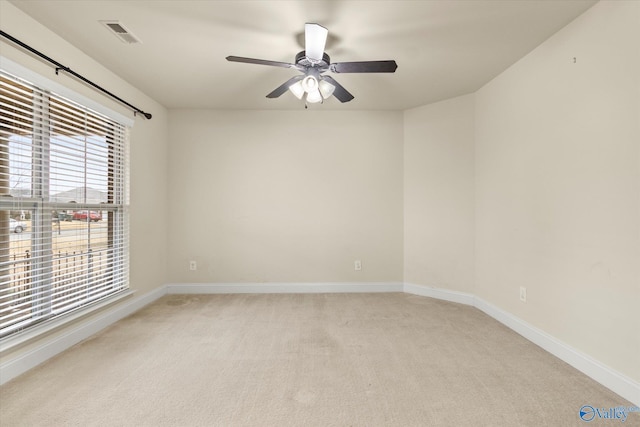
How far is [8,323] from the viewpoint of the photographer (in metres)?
1.90

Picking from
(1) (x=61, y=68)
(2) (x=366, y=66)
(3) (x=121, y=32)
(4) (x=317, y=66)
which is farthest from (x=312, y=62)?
(1) (x=61, y=68)

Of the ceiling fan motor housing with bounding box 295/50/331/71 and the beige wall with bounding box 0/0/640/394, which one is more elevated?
the ceiling fan motor housing with bounding box 295/50/331/71

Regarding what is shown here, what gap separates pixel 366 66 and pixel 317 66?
0.42 metres

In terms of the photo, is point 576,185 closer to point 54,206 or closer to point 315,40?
point 315,40

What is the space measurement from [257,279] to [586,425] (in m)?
3.34

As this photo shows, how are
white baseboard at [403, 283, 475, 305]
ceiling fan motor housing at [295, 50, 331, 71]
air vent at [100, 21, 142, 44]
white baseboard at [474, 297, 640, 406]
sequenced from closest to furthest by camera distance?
white baseboard at [474, 297, 640, 406]
air vent at [100, 21, 142, 44]
ceiling fan motor housing at [295, 50, 331, 71]
white baseboard at [403, 283, 475, 305]

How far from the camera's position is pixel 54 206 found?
2.27 m

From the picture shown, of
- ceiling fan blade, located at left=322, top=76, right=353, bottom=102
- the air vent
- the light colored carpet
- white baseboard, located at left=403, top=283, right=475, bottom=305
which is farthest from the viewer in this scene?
white baseboard, located at left=403, top=283, right=475, bottom=305

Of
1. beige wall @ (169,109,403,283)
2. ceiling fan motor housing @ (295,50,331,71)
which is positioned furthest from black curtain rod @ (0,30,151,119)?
ceiling fan motor housing @ (295,50,331,71)

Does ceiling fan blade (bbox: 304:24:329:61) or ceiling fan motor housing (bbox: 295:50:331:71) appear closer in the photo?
ceiling fan blade (bbox: 304:24:329:61)

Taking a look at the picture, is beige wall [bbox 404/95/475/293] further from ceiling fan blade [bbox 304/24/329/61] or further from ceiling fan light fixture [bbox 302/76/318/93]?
ceiling fan blade [bbox 304/24/329/61]

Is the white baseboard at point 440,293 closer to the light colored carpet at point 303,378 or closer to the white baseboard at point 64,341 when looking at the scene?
the light colored carpet at point 303,378

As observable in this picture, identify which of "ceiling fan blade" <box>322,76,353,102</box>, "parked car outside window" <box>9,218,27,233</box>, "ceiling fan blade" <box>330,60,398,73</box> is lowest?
"parked car outside window" <box>9,218,27,233</box>

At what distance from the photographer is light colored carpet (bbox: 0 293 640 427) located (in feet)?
5.24
